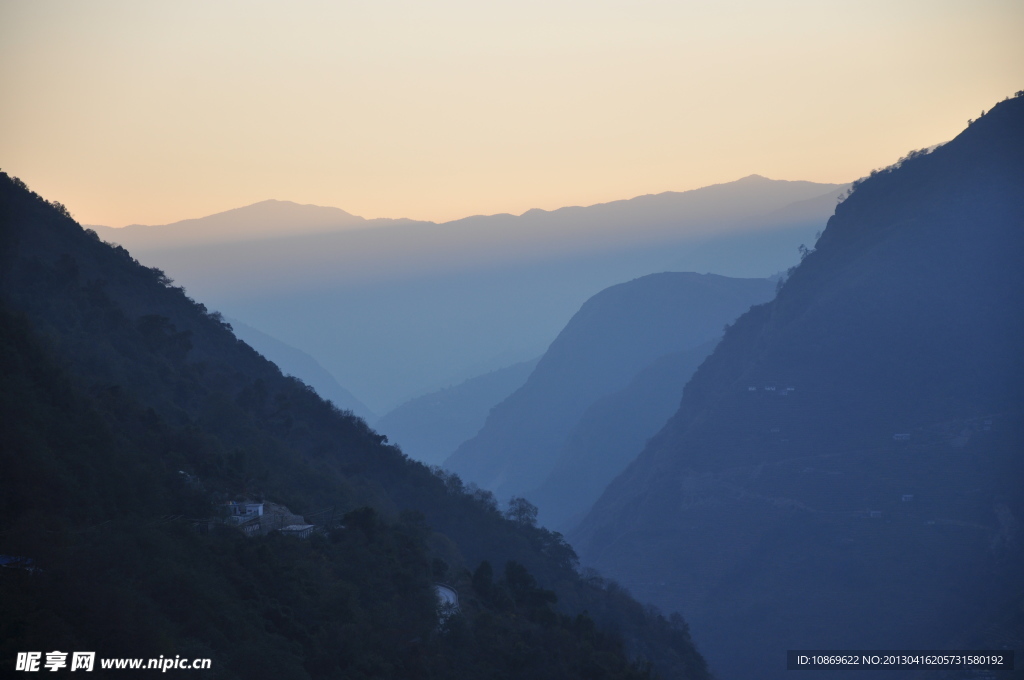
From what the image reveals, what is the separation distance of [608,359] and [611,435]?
144 feet

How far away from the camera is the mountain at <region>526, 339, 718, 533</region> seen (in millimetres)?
142750

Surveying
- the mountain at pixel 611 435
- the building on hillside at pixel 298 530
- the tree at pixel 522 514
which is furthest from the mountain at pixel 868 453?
the building on hillside at pixel 298 530

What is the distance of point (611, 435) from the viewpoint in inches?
5920

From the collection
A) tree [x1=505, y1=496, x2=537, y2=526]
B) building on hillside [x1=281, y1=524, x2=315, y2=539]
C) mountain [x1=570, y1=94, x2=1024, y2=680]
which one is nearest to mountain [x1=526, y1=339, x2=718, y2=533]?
mountain [x1=570, y1=94, x2=1024, y2=680]

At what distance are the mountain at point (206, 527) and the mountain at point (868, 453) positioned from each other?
24135 millimetres

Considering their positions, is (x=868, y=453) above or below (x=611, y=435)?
above

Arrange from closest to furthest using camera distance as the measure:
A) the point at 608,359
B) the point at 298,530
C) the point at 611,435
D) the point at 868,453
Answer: the point at 298,530 < the point at 868,453 < the point at 611,435 < the point at 608,359

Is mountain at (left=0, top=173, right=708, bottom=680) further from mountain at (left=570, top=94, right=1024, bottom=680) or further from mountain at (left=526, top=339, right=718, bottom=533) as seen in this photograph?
mountain at (left=526, top=339, right=718, bottom=533)

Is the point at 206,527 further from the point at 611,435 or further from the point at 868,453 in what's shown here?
the point at 611,435

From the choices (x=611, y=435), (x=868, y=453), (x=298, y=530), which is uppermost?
(x=298, y=530)

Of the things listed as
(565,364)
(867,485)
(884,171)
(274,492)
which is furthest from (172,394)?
(565,364)

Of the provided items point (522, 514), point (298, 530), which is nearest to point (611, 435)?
point (522, 514)

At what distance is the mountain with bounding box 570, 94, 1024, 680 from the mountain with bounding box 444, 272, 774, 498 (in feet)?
224

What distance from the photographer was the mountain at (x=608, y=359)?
179 m
